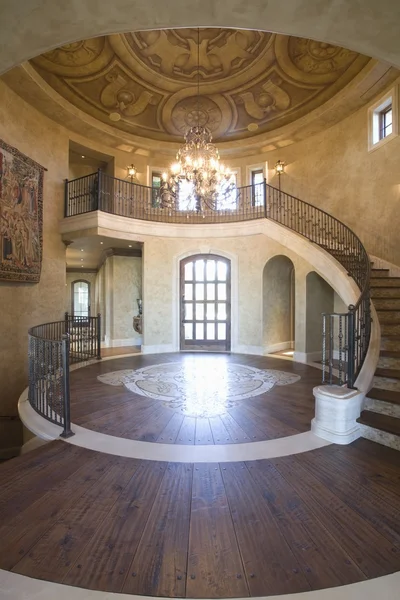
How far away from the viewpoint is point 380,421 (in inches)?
127

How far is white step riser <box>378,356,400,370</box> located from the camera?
3949mm

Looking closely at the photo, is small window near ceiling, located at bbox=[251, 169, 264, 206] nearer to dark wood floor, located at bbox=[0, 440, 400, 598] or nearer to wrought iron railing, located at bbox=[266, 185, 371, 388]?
wrought iron railing, located at bbox=[266, 185, 371, 388]

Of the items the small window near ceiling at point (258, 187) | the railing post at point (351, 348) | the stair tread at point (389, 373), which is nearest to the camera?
the railing post at point (351, 348)

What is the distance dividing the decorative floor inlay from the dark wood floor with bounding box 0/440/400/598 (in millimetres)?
1630

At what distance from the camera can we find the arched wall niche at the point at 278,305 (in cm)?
908

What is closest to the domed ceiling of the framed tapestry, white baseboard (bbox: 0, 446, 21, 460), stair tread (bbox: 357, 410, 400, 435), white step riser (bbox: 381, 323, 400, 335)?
the framed tapestry

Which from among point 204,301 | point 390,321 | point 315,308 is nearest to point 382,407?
point 390,321

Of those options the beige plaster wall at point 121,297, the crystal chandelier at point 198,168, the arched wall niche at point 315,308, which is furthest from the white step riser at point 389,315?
the beige plaster wall at point 121,297

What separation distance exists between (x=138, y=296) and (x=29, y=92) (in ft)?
22.6

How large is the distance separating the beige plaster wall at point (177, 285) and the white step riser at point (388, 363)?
498cm

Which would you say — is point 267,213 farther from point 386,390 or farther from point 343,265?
point 386,390

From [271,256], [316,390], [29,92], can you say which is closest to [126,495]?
[316,390]

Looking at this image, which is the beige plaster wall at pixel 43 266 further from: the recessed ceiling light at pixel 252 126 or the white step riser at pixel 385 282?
the white step riser at pixel 385 282

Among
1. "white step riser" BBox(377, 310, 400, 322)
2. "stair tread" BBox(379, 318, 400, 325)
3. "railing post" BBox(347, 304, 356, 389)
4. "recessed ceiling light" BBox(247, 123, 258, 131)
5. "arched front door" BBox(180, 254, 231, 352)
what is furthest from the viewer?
"recessed ceiling light" BBox(247, 123, 258, 131)
